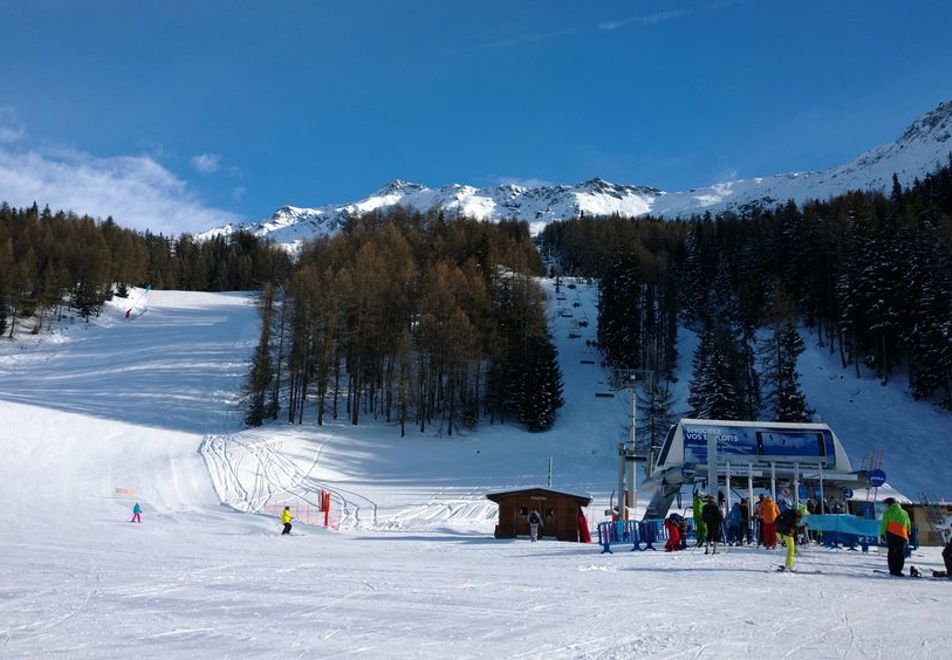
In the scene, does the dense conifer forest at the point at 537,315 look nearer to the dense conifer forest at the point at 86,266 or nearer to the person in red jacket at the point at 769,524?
the dense conifer forest at the point at 86,266

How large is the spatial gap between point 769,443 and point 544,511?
8.40m

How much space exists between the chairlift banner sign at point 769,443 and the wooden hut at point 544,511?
15.7ft

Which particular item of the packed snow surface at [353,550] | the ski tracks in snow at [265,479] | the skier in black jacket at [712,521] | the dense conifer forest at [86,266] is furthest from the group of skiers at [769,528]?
the dense conifer forest at [86,266]

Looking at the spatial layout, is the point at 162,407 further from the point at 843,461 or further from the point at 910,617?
the point at 910,617

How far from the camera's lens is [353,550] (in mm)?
17812

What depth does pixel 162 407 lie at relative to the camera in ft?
152

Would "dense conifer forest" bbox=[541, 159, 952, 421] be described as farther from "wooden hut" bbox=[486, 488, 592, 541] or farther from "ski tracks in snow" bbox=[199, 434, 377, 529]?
"ski tracks in snow" bbox=[199, 434, 377, 529]

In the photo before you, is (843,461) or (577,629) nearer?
(577,629)

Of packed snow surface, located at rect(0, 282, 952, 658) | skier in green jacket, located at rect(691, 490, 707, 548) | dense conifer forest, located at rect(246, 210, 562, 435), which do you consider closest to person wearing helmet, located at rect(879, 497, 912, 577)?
packed snow surface, located at rect(0, 282, 952, 658)

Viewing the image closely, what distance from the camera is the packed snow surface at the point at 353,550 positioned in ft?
23.9

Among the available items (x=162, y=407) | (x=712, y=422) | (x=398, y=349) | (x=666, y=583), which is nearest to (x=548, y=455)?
(x=398, y=349)

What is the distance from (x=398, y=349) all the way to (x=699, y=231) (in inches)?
1899

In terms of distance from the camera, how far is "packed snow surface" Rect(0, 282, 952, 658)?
7.29 m

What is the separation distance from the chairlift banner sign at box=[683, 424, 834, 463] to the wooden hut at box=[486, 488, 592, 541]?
4.79m
